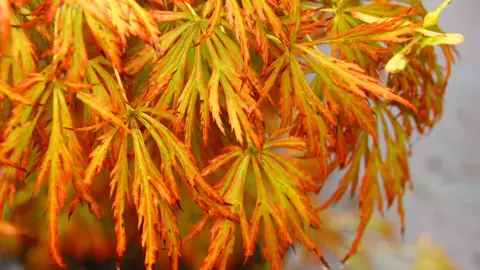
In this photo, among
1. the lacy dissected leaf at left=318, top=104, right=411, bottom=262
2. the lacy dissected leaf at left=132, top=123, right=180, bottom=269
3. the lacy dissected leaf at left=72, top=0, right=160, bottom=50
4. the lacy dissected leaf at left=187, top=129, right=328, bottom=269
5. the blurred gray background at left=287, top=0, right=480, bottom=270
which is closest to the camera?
the lacy dissected leaf at left=72, top=0, right=160, bottom=50

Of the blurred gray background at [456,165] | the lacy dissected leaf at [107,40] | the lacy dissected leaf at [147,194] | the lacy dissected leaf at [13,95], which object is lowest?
the blurred gray background at [456,165]

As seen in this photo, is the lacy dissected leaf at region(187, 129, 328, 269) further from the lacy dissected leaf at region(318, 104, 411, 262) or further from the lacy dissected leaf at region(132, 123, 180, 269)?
the lacy dissected leaf at region(318, 104, 411, 262)

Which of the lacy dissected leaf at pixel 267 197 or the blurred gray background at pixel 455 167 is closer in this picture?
the lacy dissected leaf at pixel 267 197

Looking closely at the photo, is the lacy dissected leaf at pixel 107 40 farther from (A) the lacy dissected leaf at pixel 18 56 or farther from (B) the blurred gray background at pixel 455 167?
(B) the blurred gray background at pixel 455 167

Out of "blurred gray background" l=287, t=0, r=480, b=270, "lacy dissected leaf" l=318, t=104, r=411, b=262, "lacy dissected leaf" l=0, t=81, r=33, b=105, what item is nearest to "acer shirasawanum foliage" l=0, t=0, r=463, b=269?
"lacy dissected leaf" l=0, t=81, r=33, b=105

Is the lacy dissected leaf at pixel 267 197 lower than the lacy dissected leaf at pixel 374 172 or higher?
higher

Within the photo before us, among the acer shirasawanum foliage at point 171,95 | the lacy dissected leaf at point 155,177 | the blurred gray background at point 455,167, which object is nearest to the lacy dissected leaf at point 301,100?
the acer shirasawanum foliage at point 171,95

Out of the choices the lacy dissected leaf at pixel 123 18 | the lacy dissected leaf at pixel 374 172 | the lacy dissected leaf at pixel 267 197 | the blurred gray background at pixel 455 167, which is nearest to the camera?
the lacy dissected leaf at pixel 123 18

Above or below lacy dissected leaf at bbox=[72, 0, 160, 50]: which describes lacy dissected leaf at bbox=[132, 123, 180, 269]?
below

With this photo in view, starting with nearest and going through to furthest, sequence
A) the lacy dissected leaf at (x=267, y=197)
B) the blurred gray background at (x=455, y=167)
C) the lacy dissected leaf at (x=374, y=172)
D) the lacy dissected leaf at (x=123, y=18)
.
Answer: the lacy dissected leaf at (x=123, y=18) → the lacy dissected leaf at (x=267, y=197) → the lacy dissected leaf at (x=374, y=172) → the blurred gray background at (x=455, y=167)

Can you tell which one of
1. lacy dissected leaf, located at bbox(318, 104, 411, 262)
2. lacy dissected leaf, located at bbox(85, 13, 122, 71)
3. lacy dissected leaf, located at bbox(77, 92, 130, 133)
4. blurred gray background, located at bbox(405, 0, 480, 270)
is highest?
lacy dissected leaf, located at bbox(85, 13, 122, 71)

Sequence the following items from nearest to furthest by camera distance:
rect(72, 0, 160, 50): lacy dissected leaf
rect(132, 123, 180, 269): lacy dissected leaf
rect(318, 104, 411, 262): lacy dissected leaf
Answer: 1. rect(72, 0, 160, 50): lacy dissected leaf
2. rect(132, 123, 180, 269): lacy dissected leaf
3. rect(318, 104, 411, 262): lacy dissected leaf

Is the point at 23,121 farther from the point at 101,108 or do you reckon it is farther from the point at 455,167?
the point at 455,167

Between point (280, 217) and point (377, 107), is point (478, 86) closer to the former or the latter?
point (377, 107)
